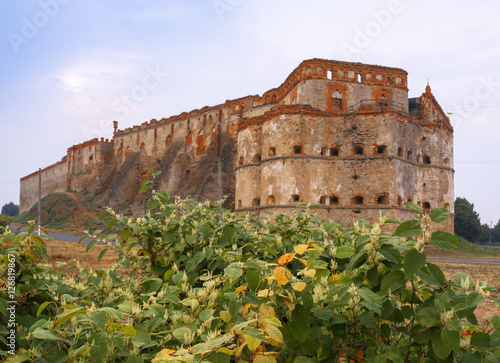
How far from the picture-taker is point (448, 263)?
18078 millimetres

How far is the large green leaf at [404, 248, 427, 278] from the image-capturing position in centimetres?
180

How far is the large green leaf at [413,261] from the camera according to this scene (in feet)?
5.90

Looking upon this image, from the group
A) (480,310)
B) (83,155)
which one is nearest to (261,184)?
(480,310)

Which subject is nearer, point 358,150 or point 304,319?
point 304,319

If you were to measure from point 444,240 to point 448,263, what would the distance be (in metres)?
18.4

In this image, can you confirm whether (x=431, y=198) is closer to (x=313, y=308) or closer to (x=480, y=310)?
(x=480, y=310)

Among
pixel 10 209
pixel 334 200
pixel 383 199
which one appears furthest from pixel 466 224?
pixel 10 209

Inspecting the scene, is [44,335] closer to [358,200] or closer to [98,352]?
[98,352]

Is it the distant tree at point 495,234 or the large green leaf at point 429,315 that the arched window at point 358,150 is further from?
the distant tree at point 495,234

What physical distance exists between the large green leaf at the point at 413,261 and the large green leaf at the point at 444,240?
4.9 inches

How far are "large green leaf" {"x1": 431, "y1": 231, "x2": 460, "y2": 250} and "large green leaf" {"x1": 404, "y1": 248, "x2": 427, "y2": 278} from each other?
13cm

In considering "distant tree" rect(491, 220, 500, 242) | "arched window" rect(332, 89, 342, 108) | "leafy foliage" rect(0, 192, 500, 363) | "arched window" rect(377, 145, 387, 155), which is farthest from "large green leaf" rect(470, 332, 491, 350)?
"distant tree" rect(491, 220, 500, 242)

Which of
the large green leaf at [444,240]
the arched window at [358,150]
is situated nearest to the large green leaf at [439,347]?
the large green leaf at [444,240]

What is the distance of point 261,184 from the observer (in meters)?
25.1
